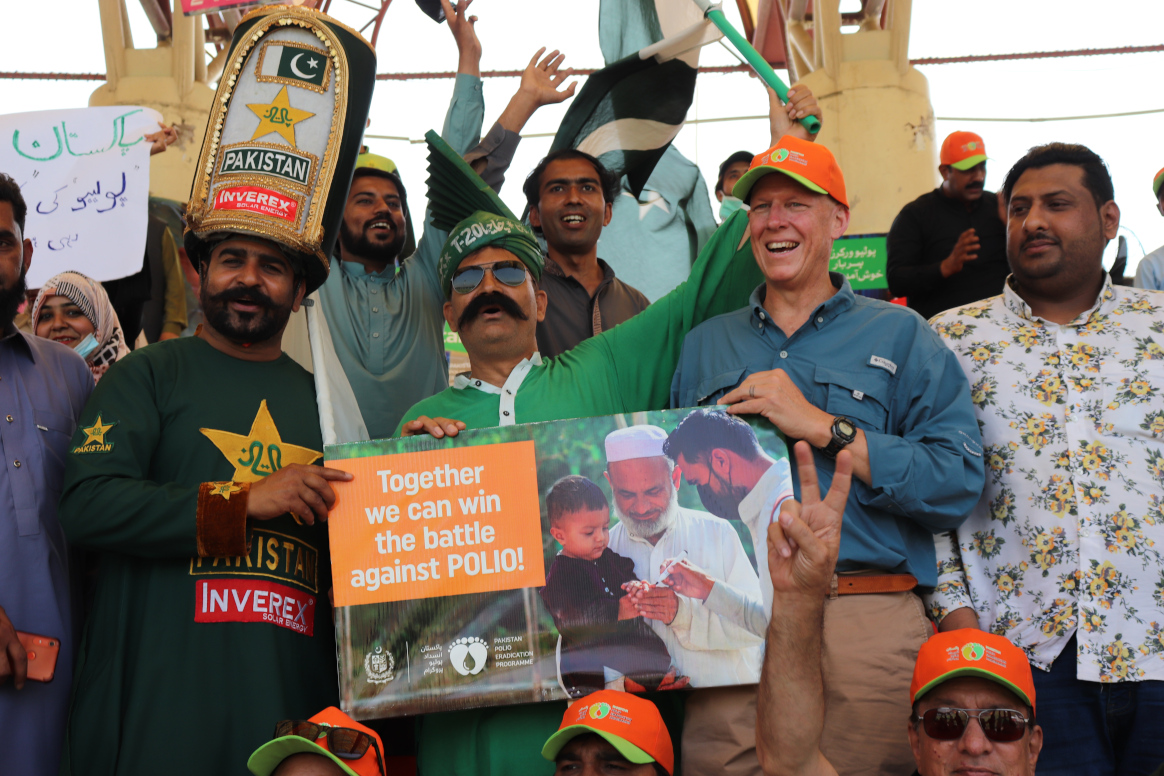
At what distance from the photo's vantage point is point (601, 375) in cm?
362

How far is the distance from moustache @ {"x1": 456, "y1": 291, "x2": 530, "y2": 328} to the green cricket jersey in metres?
0.64

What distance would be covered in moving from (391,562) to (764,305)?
4.42 feet

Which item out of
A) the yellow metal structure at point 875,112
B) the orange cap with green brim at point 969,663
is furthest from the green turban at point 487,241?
the yellow metal structure at point 875,112

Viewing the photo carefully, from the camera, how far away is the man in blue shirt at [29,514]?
10.2ft

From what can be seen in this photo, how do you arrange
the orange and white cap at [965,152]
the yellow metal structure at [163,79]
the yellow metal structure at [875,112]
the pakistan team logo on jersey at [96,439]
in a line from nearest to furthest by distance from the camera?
1. the pakistan team logo on jersey at [96,439]
2. the orange and white cap at [965,152]
3. the yellow metal structure at [163,79]
4. the yellow metal structure at [875,112]

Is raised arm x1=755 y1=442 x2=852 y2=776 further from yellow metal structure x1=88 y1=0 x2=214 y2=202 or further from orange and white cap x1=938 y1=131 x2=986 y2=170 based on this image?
yellow metal structure x1=88 y1=0 x2=214 y2=202

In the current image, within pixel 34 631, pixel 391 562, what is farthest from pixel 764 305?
pixel 34 631

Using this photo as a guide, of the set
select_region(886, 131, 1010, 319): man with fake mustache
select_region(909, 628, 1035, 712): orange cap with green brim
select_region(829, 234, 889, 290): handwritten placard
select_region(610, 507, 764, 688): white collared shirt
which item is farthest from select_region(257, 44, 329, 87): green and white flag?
select_region(829, 234, 889, 290): handwritten placard

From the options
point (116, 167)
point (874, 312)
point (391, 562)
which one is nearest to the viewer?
point (391, 562)

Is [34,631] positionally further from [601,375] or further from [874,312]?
[874,312]

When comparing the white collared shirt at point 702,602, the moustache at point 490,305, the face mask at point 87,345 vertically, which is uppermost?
the face mask at point 87,345

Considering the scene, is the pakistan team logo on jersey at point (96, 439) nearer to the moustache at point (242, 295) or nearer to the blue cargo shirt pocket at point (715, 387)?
the moustache at point (242, 295)

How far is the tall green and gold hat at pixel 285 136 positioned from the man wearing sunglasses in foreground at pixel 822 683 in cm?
192

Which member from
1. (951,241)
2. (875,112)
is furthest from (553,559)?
(875,112)
